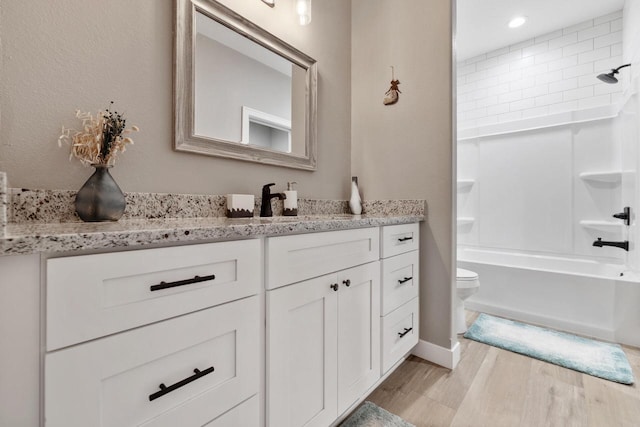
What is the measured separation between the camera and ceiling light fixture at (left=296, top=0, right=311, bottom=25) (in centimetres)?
165

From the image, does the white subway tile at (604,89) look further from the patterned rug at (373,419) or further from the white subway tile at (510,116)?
the patterned rug at (373,419)

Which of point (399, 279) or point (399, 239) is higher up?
point (399, 239)

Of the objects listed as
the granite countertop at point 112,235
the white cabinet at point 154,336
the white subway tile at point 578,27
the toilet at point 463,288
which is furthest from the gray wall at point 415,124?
the white subway tile at point 578,27

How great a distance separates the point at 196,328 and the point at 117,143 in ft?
2.28

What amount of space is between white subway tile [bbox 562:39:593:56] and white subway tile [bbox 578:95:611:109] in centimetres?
49

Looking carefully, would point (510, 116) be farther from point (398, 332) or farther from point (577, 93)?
point (398, 332)

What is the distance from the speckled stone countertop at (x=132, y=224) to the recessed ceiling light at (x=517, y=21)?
2505 millimetres

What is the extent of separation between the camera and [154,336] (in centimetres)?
65

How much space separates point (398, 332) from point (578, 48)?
3.38 m

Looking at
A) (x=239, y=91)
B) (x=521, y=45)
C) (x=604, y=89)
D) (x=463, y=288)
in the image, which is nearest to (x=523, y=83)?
(x=521, y=45)

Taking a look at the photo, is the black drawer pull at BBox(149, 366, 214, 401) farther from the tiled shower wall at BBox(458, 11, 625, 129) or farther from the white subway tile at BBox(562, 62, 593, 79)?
the white subway tile at BBox(562, 62, 593, 79)

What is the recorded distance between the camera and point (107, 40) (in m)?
1.03

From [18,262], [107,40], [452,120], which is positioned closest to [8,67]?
[107,40]

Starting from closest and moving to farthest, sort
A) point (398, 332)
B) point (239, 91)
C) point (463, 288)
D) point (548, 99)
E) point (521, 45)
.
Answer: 1. point (239, 91)
2. point (398, 332)
3. point (463, 288)
4. point (548, 99)
5. point (521, 45)
